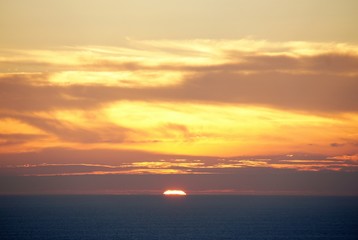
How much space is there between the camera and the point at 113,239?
151 metres

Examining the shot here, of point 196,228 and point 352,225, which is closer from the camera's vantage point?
point 196,228

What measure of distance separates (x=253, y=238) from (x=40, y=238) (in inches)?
2025

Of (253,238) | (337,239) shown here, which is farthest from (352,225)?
(253,238)

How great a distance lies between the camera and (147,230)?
176 m

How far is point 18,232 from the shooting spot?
171 meters

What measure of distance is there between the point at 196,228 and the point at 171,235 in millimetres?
23032

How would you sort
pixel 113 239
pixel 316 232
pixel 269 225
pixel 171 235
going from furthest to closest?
pixel 269 225 < pixel 316 232 < pixel 171 235 < pixel 113 239

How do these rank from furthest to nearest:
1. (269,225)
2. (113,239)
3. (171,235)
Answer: (269,225) < (171,235) < (113,239)

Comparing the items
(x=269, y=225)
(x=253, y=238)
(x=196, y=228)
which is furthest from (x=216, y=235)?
(x=269, y=225)

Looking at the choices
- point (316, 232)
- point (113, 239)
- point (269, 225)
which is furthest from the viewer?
point (269, 225)

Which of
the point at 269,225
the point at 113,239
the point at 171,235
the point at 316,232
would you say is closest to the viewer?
the point at 113,239

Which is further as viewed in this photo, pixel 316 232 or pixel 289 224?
pixel 289 224

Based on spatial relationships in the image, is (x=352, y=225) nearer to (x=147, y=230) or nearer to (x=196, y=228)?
(x=196, y=228)

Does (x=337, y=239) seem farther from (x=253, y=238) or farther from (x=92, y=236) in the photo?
(x=92, y=236)
